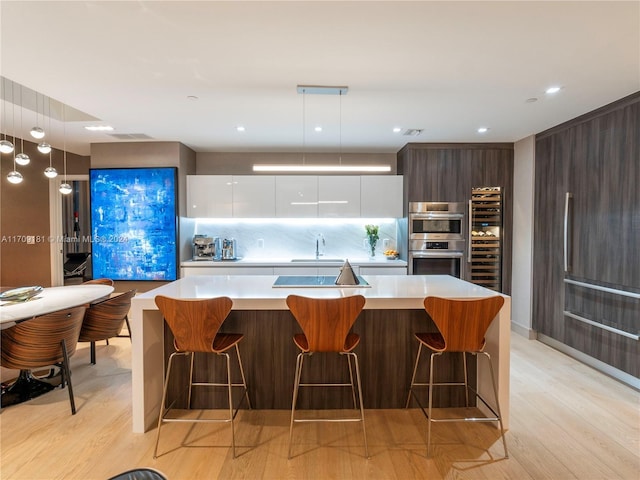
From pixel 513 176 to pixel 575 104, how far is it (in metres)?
1.62

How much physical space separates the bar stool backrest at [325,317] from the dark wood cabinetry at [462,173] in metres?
3.18

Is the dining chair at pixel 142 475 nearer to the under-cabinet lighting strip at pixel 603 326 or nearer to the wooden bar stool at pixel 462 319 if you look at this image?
the wooden bar stool at pixel 462 319

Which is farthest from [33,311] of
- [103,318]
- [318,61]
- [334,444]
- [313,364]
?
[318,61]

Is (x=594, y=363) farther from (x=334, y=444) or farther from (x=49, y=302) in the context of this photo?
(x=49, y=302)

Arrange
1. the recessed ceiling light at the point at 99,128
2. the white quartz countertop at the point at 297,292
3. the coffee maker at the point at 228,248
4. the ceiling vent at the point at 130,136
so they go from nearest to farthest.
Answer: the white quartz countertop at the point at 297,292 → the recessed ceiling light at the point at 99,128 → the ceiling vent at the point at 130,136 → the coffee maker at the point at 228,248

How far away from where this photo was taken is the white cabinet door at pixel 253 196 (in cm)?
511

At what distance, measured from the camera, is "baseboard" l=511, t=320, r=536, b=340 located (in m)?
4.46

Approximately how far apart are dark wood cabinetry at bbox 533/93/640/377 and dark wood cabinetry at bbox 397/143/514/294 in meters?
0.49

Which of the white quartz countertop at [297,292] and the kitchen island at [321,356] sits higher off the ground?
the white quartz countertop at [297,292]

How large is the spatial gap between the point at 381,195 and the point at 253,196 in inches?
72.8

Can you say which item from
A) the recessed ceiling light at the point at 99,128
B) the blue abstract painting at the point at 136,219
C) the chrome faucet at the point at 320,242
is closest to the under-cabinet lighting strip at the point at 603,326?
the chrome faucet at the point at 320,242

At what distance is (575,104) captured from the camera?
3.32m

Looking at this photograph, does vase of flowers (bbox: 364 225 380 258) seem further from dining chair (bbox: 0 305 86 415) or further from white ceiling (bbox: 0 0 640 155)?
dining chair (bbox: 0 305 86 415)

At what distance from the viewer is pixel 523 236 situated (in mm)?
4676
